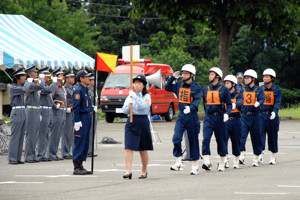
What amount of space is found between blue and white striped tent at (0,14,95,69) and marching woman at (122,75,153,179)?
22.5 ft

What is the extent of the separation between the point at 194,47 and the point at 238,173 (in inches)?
2286

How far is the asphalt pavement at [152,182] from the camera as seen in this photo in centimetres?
989

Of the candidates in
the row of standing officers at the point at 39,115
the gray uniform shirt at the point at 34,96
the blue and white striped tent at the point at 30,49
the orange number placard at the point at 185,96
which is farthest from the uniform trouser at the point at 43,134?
the orange number placard at the point at 185,96

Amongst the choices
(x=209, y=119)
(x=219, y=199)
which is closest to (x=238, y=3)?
(x=209, y=119)

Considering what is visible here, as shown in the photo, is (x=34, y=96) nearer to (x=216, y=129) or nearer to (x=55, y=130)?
(x=55, y=130)

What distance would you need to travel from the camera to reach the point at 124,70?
3303 cm

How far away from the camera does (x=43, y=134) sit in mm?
16328

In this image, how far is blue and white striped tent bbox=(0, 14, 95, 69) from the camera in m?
18.3

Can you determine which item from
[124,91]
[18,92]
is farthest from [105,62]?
[124,91]

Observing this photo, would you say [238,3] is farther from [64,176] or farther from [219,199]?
[219,199]

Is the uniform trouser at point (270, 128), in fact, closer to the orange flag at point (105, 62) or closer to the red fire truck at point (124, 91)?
the orange flag at point (105, 62)

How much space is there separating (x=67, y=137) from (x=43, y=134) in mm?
846

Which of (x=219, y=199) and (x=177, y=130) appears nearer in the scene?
(x=219, y=199)

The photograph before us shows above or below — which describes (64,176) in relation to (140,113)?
below
